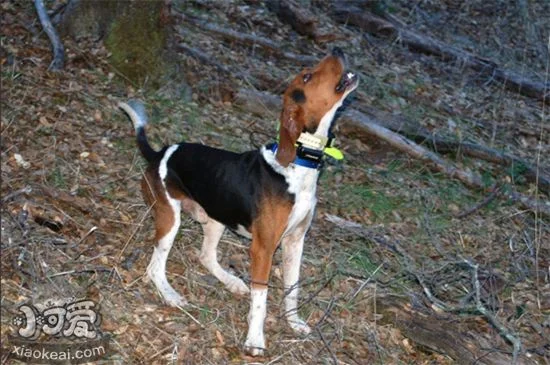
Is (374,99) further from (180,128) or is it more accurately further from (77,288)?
(77,288)

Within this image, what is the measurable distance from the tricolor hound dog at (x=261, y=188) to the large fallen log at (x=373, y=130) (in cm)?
297

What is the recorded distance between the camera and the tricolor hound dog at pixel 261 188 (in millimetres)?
5863

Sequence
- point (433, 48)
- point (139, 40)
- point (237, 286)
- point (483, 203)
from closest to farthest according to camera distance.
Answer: point (237, 286) → point (483, 203) → point (139, 40) → point (433, 48)

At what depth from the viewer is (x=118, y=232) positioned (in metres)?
6.77

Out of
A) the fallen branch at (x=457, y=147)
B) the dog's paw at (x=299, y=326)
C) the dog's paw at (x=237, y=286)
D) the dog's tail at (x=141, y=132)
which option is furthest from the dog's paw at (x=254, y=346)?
the fallen branch at (x=457, y=147)

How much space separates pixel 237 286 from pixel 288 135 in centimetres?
157

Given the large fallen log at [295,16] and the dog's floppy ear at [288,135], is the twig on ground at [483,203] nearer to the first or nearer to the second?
the dog's floppy ear at [288,135]

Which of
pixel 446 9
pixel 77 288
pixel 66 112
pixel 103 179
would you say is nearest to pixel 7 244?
pixel 77 288

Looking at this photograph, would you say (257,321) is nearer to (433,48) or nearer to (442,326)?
(442,326)

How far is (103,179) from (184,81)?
2.24 metres

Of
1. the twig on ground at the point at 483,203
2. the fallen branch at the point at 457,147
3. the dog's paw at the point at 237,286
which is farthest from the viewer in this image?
the fallen branch at the point at 457,147

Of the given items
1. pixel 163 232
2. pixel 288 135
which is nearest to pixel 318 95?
pixel 288 135

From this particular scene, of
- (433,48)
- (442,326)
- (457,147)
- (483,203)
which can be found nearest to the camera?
(442,326)

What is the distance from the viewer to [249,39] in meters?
11.0
